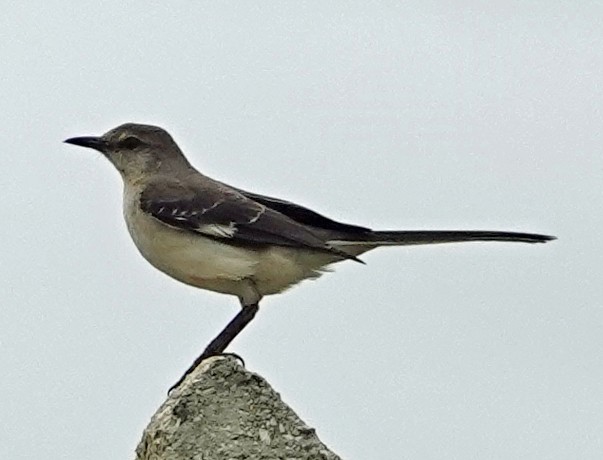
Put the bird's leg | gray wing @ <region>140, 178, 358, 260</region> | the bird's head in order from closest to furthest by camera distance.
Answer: the bird's leg, gray wing @ <region>140, 178, 358, 260</region>, the bird's head

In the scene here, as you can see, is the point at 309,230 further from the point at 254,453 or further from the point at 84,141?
the point at 254,453

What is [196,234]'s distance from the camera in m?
8.54

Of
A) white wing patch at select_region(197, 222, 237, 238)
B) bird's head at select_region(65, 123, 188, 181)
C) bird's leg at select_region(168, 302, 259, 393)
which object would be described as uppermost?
bird's head at select_region(65, 123, 188, 181)

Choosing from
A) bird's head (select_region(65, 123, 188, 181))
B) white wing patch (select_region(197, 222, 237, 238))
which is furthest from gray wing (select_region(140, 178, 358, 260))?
bird's head (select_region(65, 123, 188, 181))

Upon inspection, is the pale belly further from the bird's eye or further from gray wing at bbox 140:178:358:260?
the bird's eye

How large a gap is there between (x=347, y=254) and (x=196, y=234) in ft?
3.04

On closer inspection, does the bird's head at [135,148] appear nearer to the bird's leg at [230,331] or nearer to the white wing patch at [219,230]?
the white wing patch at [219,230]

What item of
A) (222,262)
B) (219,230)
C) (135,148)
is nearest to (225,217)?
(219,230)

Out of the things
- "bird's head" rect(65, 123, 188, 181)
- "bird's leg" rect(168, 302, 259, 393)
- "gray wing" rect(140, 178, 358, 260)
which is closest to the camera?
"bird's leg" rect(168, 302, 259, 393)

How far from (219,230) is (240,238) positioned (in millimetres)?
144

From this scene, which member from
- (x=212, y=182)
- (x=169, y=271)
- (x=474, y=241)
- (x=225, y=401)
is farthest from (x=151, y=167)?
(x=225, y=401)

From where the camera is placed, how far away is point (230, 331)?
26.9 feet

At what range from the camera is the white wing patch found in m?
8.54

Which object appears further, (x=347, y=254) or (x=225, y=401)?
(x=347, y=254)
